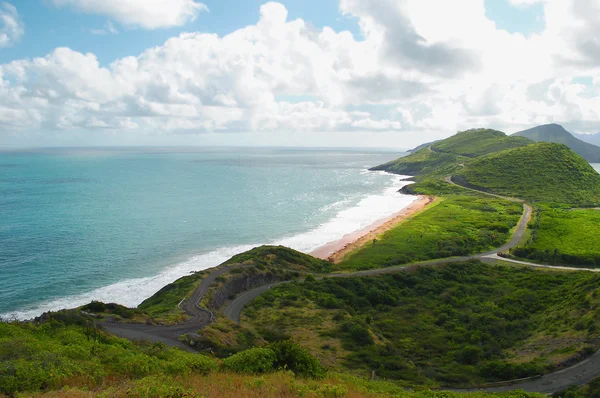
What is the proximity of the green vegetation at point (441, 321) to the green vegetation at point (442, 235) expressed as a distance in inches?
369

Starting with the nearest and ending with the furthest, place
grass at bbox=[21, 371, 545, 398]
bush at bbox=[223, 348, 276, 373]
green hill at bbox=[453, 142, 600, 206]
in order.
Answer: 1. grass at bbox=[21, 371, 545, 398]
2. bush at bbox=[223, 348, 276, 373]
3. green hill at bbox=[453, 142, 600, 206]

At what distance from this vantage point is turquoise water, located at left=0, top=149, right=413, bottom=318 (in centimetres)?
5132

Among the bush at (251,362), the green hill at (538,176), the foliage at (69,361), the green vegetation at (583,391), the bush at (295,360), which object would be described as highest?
the green hill at (538,176)

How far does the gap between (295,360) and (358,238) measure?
62.0 metres

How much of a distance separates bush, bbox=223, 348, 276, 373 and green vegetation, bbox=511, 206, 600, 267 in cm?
5808

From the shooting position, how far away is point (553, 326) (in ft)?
108

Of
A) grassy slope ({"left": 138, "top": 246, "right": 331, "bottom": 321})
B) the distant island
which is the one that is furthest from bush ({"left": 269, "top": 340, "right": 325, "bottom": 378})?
grassy slope ({"left": 138, "top": 246, "right": 331, "bottom": 321})

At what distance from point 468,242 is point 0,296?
7026cm

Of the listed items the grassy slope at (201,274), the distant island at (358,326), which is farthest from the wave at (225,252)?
the distant island at (358,326)

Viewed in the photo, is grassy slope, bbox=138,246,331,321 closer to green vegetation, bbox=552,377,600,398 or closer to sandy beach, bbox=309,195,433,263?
sandy beach, bbox=309,195,433,263

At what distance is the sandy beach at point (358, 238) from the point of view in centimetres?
6756

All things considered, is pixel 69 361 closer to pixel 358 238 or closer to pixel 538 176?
pixel 358 238

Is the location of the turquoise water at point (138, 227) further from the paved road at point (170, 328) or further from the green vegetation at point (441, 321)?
the green vegetation at point (441, 321)

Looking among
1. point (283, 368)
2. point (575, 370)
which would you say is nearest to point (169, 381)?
point (283, 368)
